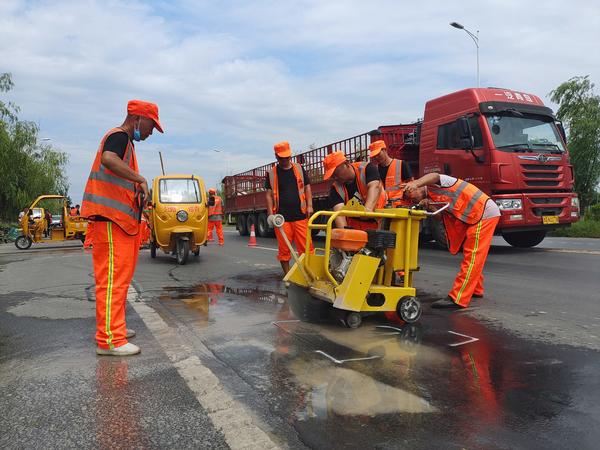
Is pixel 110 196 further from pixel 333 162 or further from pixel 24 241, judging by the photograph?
pixel 24 241

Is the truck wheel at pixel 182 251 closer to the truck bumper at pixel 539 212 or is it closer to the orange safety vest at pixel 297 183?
the orange safety vest at pixel 297 183

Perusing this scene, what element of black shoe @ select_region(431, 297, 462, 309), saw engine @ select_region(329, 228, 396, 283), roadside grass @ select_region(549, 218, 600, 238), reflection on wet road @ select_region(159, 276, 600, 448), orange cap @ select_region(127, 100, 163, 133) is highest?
orange cap @ select_region(127, 100, 163, 133)

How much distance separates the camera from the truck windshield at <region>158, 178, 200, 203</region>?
10.5m

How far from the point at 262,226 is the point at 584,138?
18.3 meters

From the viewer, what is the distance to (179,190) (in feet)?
34.7

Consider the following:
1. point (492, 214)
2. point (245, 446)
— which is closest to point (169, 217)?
point (492, 214)

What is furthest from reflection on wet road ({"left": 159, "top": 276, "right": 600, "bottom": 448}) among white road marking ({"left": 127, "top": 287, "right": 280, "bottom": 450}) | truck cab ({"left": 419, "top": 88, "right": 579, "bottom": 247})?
truck cab ({"left": 419, "top": 88, "right": 579, "bottom": 247})

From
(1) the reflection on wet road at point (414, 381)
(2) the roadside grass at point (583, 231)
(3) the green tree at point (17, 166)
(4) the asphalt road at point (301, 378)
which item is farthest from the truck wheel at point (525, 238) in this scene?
(3) the green tree at point (17, 166)

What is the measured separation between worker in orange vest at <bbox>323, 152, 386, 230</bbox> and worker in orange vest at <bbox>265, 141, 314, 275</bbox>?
2.32ft

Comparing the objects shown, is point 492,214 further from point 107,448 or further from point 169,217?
point 169,217

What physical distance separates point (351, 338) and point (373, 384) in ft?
3.36

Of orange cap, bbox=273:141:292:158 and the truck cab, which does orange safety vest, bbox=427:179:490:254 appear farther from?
the truck cab

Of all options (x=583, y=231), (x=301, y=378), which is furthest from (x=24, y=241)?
(x=583, y=231)

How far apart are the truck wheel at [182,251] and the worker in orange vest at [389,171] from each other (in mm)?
5083
